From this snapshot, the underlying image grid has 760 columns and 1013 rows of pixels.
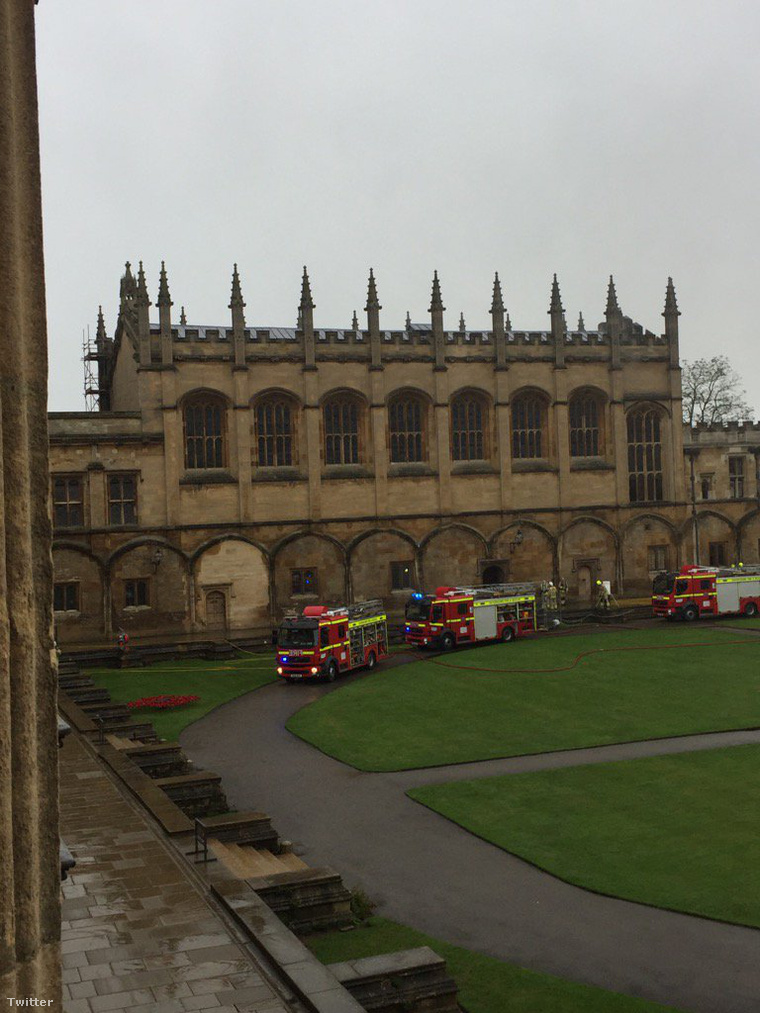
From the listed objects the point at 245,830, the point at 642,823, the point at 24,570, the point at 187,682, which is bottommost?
the point at 642,823

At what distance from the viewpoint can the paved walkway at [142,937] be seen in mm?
10797

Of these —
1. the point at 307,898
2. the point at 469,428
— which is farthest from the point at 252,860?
the point at 469,428

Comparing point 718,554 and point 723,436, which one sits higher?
point 723,436

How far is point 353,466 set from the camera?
161ft

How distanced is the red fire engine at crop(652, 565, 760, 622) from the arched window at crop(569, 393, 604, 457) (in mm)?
8605

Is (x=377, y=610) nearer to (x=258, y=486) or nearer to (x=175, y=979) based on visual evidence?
(x=258, y=486)

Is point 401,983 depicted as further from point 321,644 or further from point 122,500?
point 122,500

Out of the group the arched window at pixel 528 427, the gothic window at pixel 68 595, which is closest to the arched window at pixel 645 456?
the arched window at pixel 528 427

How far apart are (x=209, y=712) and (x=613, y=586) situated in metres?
28.1

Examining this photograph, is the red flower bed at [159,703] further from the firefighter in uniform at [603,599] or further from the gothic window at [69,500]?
the firefighter in uniform at [603,599]

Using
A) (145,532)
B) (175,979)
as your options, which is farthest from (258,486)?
(175,979)

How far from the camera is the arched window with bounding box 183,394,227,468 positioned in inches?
1843

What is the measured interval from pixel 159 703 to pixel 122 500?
15970 millimetres

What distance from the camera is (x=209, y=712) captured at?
30.9 m
